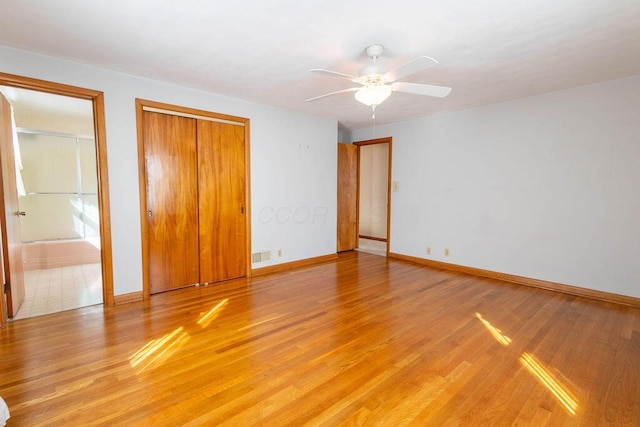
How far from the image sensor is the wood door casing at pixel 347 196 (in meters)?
5.94

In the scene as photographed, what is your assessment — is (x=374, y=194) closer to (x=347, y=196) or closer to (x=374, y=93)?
(x=347, y=196)

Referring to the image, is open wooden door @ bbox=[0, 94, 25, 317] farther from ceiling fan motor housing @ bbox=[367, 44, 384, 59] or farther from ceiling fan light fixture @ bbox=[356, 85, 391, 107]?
ceiling fan motor housing @ bbox=[367, 44, 384, 59]

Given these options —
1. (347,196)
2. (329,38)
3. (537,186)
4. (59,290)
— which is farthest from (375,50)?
(59,290)

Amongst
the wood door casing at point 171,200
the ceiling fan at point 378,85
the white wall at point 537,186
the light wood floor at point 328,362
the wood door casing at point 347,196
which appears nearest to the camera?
the light wood floor at point 328,362

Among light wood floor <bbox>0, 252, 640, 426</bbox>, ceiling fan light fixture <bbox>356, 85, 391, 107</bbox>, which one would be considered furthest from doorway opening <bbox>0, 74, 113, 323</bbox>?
ceiling fan light fixture <bbox>356, 85, 391, 107</bbox>

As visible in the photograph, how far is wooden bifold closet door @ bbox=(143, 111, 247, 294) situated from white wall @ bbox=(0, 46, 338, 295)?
0.60 feet

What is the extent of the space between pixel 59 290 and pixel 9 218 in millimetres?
1179

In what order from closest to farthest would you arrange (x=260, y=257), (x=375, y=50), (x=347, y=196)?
(x=375, y=50)
(x=260, y=257)
(x=347, y=196)

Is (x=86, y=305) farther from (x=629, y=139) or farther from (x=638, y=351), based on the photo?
(x=629, y=139)

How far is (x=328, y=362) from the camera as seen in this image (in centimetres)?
216

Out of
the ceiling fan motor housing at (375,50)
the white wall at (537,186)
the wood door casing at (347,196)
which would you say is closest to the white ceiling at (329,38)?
the ceiling fan motor housing at (375,50)

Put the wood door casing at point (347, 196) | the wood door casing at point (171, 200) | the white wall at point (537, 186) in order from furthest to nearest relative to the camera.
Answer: the wood door casing at point (347, 196), the wood door casing at point (171, 200), the white wall at point (537, 186)

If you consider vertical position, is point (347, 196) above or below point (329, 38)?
below

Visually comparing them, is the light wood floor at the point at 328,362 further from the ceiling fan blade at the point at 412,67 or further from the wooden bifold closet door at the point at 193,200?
the ceiling fan blade at the point at 412,67
